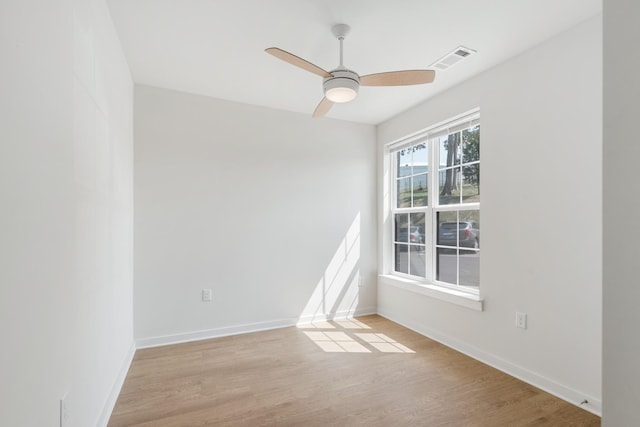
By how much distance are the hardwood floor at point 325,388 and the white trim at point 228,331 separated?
97 millimetres

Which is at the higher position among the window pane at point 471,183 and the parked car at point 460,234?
the window pane at point 471,183

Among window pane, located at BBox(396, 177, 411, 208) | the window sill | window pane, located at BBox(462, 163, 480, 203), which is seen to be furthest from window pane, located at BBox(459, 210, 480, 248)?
window pane, located at BBox(396, 177, 411, 208)

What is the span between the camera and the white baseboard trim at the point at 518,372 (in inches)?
83.5

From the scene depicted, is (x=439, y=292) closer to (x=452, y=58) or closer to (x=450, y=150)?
(x=450, y=150)

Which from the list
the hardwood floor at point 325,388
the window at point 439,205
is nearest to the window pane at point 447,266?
the window at point 439,205

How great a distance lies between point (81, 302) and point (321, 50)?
231 cm

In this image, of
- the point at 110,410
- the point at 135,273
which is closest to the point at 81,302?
the point at 110,410

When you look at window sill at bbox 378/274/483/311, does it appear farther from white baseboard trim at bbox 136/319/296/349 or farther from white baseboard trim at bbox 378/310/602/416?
white baseboard trim at bbox 136/319/296/349

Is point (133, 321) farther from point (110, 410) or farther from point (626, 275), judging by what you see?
point (626, 275)

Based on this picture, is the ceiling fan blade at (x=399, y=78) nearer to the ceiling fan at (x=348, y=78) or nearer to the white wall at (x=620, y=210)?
the ceiling fan at (x=348, y=78)

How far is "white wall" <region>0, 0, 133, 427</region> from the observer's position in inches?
36.7

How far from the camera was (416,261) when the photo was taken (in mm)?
3871

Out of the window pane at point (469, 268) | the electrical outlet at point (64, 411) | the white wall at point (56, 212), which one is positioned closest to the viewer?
the white wall at point (56, 212)

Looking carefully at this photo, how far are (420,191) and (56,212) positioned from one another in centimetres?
343
